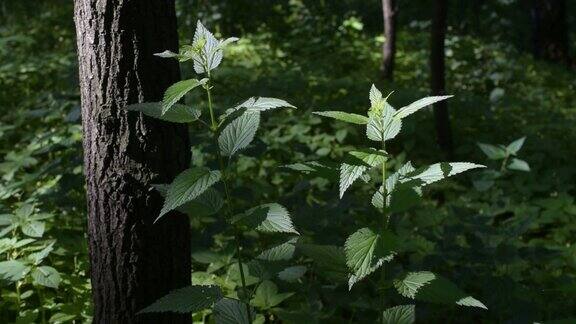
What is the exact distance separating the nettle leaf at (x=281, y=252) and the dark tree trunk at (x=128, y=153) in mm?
402

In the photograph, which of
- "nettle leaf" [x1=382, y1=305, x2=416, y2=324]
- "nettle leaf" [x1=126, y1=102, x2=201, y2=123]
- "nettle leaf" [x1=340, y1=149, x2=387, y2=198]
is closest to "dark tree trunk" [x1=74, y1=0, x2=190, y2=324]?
"nettle leaf" [x1=126, y1=102, x2=201, y2=123]

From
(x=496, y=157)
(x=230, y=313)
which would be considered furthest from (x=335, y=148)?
(x=230, y=313)

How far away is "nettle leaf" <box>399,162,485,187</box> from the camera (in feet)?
5.69

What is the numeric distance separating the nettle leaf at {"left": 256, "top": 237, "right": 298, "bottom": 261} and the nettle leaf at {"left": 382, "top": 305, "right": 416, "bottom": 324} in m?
0.39

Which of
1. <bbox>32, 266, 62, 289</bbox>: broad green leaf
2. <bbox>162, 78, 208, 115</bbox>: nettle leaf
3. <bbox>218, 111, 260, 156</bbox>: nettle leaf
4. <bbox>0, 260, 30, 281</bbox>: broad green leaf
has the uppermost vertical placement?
<bbox>162, 78, 208, 115</bbox>: nettle leaf

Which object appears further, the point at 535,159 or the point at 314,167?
the point at 535,159

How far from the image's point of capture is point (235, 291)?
3.00 metres

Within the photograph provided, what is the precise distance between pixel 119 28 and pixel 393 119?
995mm

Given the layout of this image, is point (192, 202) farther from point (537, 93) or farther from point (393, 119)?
point (537, 93)

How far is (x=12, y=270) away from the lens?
8.77ft

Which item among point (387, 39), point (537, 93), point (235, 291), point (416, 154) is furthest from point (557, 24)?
point (235, 291)

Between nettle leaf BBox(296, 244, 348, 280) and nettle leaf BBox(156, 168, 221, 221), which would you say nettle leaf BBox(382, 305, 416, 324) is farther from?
nettle leaf BBox(156, 168, 221, 221)

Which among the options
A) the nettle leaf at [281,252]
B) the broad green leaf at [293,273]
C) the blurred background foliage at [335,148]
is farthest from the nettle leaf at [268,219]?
the broad green leaf at [293,273]

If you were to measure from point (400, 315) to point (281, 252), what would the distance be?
18.6 inches
